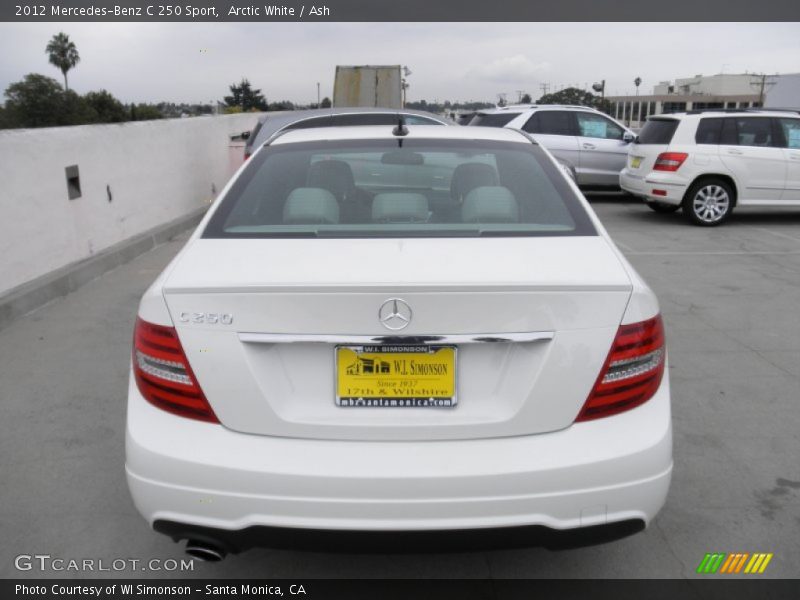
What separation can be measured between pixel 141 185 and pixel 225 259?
7.71 meters

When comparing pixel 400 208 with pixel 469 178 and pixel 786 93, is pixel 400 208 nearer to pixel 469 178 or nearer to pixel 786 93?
pixel 469 178

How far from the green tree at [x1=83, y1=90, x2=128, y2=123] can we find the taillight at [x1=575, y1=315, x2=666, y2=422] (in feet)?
111

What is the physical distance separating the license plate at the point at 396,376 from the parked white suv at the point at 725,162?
32.6 ft

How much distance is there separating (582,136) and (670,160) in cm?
Answer: 322

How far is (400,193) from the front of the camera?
318 cm

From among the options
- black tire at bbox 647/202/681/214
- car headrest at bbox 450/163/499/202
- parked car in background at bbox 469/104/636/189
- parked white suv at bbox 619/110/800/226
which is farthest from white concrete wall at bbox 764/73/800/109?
car headrest at bbox 450/163/499/202

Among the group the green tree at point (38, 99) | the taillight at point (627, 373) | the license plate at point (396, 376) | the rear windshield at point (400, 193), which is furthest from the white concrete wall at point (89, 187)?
the green tree at point (38, 99)

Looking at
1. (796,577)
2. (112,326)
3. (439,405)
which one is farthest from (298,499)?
(112,326)

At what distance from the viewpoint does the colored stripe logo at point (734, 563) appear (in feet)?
9.37

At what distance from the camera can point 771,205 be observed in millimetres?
11289

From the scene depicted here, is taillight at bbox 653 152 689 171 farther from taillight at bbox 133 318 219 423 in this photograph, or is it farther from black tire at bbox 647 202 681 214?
taillight at bbox 133 318 219 423

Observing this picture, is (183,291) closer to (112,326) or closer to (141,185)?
(112,326)

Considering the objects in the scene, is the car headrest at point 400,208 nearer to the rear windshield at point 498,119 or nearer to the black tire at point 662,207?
the black tire at point 662,207

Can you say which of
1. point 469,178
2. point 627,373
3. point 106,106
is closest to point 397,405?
point 627,373
